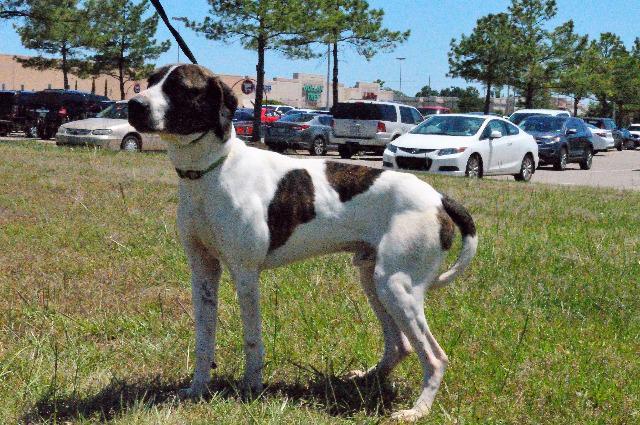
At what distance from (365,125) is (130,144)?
8.21 meters

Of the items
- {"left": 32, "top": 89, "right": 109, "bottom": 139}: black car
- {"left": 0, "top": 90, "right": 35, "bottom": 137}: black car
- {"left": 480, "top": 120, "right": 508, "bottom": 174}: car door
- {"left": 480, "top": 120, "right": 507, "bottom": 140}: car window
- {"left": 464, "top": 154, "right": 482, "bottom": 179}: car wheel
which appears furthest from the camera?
{"left": 0, "top": 90, "right": 35, "bottom": 137}: black car

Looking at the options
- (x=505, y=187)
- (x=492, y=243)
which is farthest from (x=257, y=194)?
(x=505, y=187)

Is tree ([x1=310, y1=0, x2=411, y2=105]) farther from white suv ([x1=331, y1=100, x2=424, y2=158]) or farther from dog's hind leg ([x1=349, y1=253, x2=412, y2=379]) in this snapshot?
dog's hind leg ([x1=349, y1=253, x2=412, y2=379])

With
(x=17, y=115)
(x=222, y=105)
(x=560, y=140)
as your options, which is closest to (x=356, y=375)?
(x=222, y=105)

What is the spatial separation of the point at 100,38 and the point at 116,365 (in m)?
44.8

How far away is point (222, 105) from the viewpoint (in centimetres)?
353

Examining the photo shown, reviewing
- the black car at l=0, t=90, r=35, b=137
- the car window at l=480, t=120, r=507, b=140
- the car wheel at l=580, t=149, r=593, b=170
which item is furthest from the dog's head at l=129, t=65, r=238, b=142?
the black car at l=0, t=90, r=35, b=137

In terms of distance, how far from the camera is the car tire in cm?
2667

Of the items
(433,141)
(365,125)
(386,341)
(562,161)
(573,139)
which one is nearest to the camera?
(386,341)

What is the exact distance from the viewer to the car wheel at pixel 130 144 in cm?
2103

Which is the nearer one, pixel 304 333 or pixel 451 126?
pixel 304 333

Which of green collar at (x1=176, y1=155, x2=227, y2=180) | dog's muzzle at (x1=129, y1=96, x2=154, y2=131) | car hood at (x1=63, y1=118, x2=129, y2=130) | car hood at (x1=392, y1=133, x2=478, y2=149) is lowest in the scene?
car hood at (x1=392, y1=133, x2=478, y2=149)

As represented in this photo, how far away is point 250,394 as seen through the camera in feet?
12.3

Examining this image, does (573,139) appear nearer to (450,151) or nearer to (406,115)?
(406,115)
